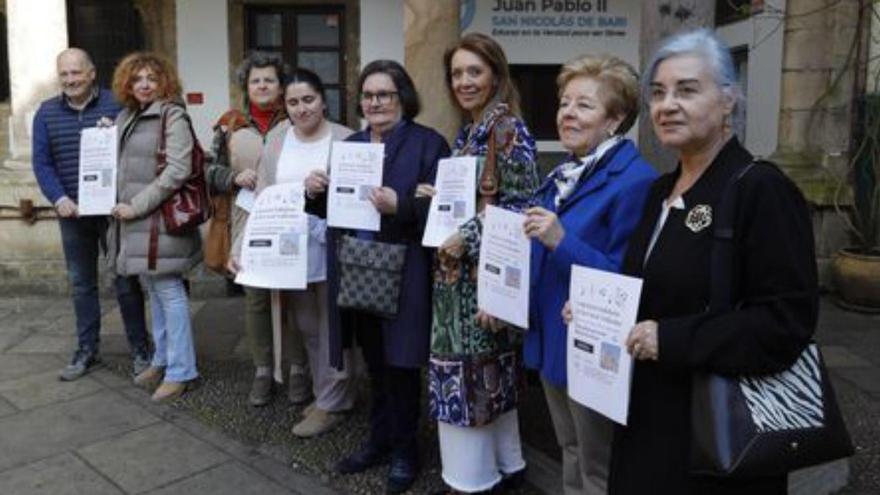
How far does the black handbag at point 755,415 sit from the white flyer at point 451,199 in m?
1.28

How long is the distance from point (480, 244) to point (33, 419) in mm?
3017

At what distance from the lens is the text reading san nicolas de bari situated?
11.6 meters

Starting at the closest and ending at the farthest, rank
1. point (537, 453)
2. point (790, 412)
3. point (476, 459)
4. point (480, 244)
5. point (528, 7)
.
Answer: point (790, 412)
point (480, 244)
point (476, 459)
point (537, 453)
point (528, 7)

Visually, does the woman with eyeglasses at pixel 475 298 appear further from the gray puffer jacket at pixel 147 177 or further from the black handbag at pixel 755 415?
the gray puffer jacket at pixel 147 177

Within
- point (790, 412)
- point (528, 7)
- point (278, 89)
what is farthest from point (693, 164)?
point (528, 7)

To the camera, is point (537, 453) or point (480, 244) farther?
point (537, 453)

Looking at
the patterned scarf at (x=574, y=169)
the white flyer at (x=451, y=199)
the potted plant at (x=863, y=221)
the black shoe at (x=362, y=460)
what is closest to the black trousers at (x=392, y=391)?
the black shoe at (x=362, y=460)

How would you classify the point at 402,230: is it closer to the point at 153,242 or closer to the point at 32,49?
the point at 153,242

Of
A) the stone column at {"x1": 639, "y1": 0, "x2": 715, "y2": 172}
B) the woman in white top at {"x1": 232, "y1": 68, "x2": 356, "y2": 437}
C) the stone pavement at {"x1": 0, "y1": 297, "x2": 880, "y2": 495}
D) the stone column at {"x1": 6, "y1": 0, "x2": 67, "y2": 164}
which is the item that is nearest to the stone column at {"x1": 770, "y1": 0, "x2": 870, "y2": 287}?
the stone pavement at {"x1": 0, "y1": 297, "x2": 880, "y2": 495}

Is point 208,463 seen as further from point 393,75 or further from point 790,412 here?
point 790,412

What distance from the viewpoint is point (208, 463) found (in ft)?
13.4

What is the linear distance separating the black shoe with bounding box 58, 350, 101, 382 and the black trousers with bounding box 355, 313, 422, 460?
2.40m

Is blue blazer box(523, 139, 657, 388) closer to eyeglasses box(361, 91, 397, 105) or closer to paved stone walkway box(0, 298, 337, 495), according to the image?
eyeglasses box(361, 91, 397, 105)

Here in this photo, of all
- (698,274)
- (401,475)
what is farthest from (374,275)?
(698,274)
